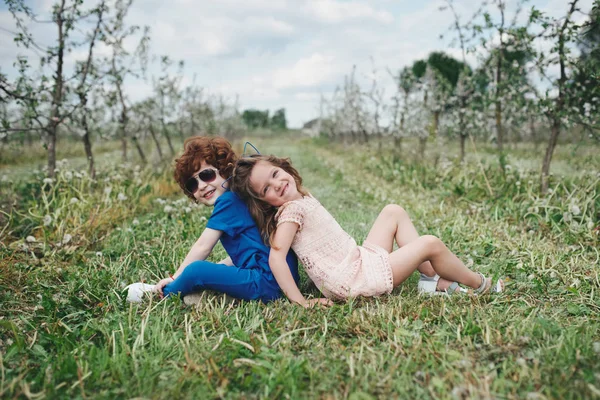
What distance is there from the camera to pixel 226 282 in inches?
97.9

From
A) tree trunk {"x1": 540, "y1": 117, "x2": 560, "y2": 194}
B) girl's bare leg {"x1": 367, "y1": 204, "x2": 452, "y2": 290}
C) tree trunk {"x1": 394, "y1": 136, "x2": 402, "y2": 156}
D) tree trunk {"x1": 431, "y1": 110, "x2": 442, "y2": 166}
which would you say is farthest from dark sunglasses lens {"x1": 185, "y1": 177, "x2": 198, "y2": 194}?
tree trunk {"x1": 394, "y1": 136, "x2": 402, "y2": 156}

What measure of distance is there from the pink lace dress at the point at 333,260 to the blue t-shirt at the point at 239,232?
0.21 m

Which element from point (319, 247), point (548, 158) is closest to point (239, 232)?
point (319, 247)

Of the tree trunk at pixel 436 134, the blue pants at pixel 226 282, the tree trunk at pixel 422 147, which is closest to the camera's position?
the blue pants at pixel 226 282

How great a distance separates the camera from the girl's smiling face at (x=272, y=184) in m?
2.53

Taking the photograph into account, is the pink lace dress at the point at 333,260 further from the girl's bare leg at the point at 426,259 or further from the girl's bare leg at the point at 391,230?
the girl's bare leg at the point at 391,230

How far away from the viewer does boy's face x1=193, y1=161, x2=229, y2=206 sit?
2.86 metres

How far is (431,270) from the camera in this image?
2773 millimetres

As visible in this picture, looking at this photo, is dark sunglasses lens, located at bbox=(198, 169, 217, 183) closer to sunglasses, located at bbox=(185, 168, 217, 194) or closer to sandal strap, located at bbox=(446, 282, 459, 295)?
sunglasses, located at bbox=(185, 168, 217, 194)

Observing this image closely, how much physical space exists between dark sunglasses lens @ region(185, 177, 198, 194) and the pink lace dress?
68cm

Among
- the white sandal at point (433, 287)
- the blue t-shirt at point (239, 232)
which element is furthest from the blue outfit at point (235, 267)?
the white sandal at point (433, 287)

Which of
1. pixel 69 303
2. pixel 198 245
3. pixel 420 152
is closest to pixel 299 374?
pixel 198 245

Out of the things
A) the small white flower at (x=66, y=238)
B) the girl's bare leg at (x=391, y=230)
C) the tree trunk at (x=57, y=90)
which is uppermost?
the tree trunk at (x=57, y=90)

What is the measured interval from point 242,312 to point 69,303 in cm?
111
